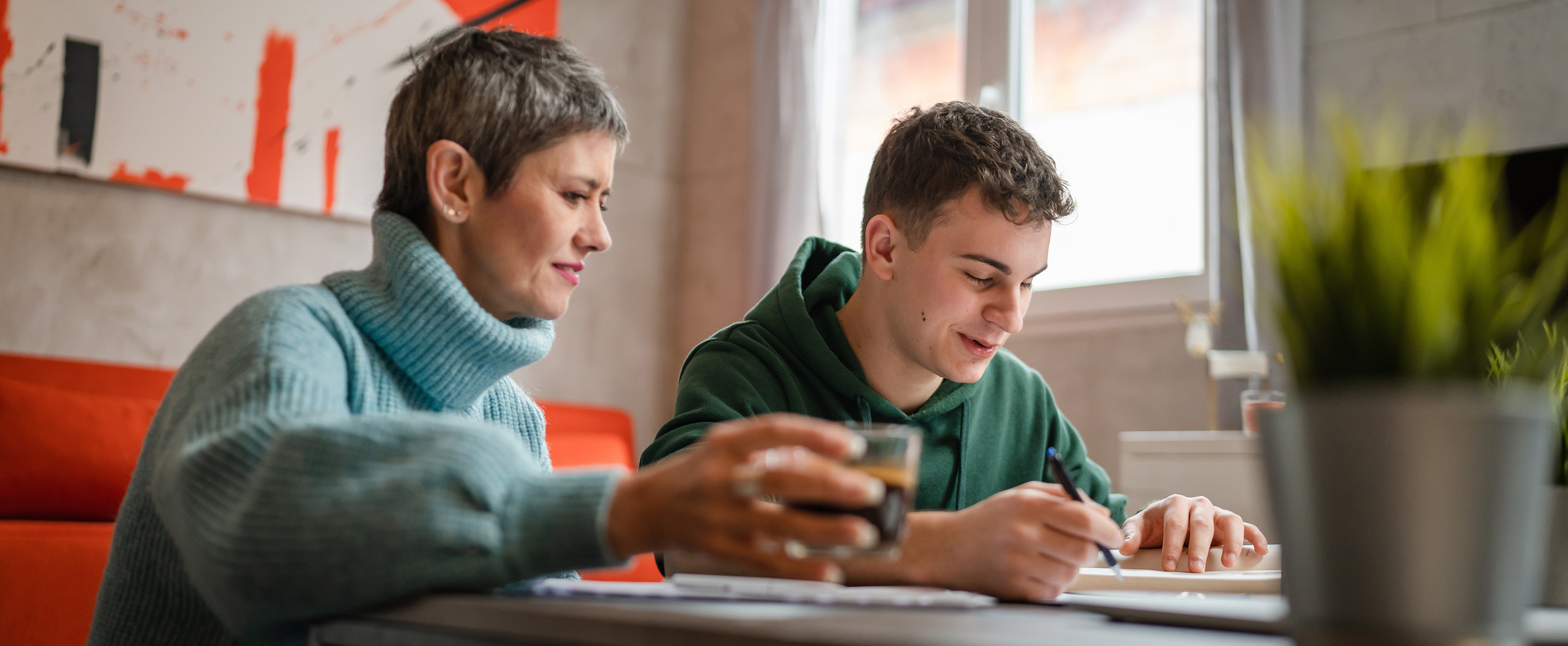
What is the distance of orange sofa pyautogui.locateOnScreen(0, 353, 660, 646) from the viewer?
1.98 meters

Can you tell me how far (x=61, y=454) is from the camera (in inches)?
92.5

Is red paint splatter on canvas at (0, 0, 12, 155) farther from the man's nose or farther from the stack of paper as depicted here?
the stack of paper

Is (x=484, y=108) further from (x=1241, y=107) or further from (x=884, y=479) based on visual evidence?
(x=1241, y=107)

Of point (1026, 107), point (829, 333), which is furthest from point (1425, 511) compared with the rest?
point (1026, 107)

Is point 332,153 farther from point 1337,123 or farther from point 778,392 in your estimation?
point 1337,123

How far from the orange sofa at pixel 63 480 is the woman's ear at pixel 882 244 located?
0.54 metres

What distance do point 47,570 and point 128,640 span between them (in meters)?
1.46

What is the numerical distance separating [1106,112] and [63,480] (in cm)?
285

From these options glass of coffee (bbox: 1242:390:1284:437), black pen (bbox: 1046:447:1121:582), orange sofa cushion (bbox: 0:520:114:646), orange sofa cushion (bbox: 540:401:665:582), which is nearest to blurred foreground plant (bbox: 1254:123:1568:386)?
black pen (bbox: 1046:447:1121:582)

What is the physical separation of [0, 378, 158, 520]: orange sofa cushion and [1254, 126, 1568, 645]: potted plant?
2.45m

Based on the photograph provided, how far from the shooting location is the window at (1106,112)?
318cm

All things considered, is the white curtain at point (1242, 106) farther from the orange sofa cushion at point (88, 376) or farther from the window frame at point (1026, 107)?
the orange sofa cushion at point (88, 376)

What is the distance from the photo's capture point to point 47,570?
1997 millimetres

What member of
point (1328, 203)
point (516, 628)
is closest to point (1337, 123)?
point (1328, 203)
